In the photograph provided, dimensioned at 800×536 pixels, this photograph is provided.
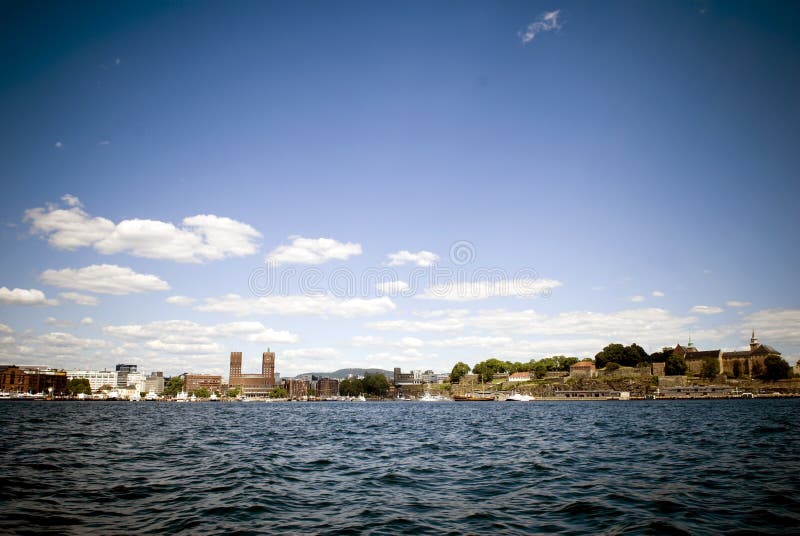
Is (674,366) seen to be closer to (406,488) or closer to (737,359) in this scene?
(737,359)

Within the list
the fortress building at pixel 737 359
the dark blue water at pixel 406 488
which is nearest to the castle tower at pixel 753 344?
the fortress building at pixel 737 359

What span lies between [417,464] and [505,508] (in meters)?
9.73

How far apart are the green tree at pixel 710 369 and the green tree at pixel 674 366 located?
253 inches

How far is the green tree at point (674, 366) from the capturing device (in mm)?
181250

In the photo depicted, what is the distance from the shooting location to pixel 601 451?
28.6 meters

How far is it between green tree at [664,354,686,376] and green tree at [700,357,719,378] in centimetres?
642

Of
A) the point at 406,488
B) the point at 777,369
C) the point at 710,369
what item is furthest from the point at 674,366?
the point at 406,488

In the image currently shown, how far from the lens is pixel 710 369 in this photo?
586 feet

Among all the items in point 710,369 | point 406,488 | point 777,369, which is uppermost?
point 406,488

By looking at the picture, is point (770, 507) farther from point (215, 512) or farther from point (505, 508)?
point (215, 512)

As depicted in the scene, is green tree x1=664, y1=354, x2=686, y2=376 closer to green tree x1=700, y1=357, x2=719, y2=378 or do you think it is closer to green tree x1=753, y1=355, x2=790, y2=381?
green tree x1=700, y1=357, x2=719, y2=378

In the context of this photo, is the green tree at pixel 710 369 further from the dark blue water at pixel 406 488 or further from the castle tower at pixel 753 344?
the dark blue water at pixel 406 488

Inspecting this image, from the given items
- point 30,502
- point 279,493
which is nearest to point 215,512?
point 279,493

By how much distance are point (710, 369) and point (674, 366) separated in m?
11.9
